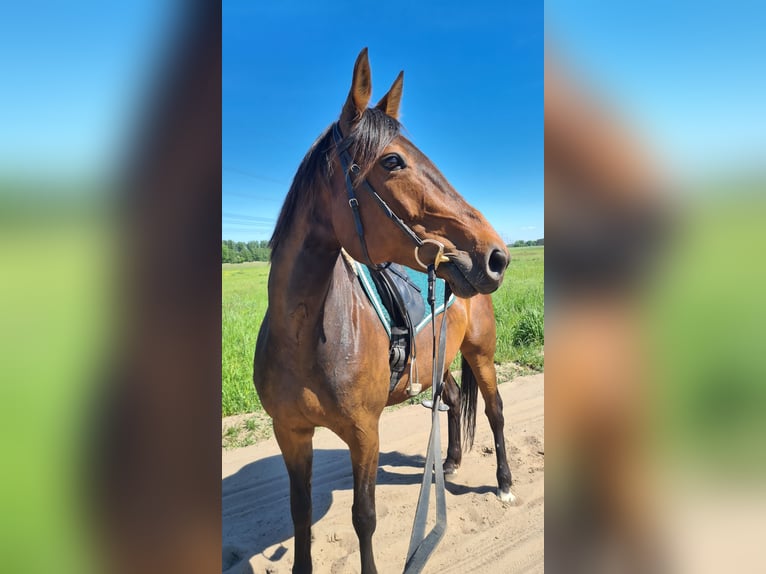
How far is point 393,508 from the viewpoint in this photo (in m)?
3.66

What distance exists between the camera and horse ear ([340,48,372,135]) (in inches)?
69.7

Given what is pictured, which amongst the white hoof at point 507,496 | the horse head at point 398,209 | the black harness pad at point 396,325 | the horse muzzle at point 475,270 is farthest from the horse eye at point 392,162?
the white hoof at point 507,496

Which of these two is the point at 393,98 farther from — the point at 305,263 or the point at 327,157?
the point at 305,263

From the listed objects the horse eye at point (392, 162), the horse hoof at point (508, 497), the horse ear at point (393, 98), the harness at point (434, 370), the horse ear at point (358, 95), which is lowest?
the horse hoof at point (508, 497)

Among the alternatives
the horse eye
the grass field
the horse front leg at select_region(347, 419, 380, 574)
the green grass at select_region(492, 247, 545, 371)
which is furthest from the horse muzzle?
the green grass at select_region(492, 247, 545, 371)

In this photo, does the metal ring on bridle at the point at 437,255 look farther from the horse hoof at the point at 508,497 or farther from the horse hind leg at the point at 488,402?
the horse hoof at the point at 508,497

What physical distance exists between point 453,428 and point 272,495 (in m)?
1.85

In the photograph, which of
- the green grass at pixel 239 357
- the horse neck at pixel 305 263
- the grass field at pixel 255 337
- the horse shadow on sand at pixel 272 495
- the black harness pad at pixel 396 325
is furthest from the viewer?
the grass field at pixel 255 337

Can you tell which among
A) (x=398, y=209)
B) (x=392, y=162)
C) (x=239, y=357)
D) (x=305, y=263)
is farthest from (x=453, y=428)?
(x=239, y=357)

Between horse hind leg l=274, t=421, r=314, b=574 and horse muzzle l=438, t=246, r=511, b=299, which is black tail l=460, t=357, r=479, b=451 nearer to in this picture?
horse hind leg l=274, t=421, r=314, b=574

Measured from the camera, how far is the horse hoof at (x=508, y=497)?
12.1 feet
